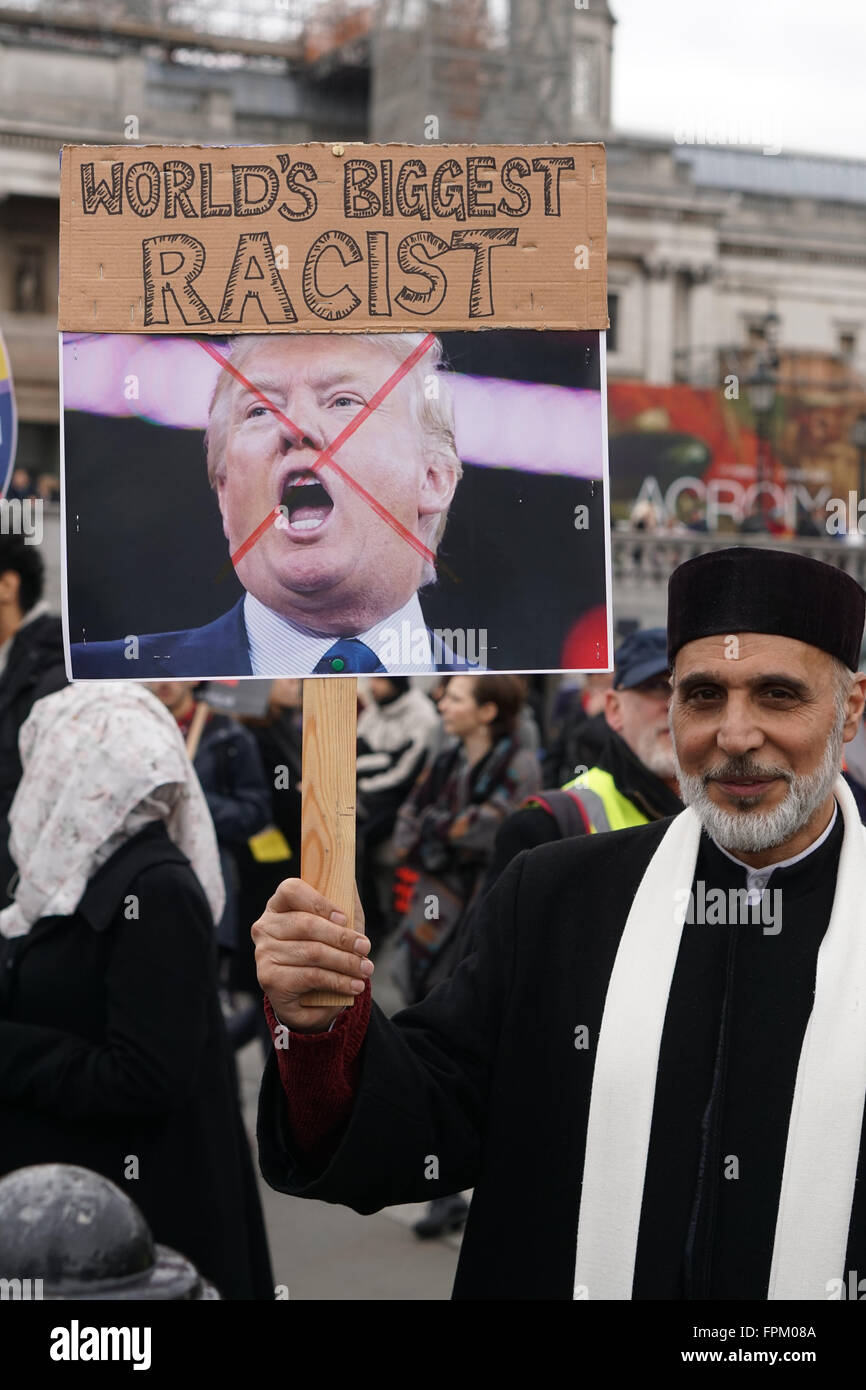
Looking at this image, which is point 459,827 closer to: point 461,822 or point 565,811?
point 461,822

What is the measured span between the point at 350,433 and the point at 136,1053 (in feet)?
4.45

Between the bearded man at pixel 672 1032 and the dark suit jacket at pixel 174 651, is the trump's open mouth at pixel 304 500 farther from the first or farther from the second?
the bearded man at pixel 672 1032

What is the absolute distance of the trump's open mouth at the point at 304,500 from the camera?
2291 mm

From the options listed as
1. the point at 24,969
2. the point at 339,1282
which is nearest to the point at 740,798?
the point at 24,969

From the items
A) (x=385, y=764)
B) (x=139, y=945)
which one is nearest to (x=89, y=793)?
(x=139, y=945)

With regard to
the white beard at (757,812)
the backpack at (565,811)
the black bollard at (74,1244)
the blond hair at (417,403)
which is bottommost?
the black bollard at (74,1244)

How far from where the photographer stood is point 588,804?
3.93 m

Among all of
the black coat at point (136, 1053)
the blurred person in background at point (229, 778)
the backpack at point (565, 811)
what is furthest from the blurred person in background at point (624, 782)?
the blurred person in background at point (229, 778)

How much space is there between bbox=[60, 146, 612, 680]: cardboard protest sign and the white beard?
22cm

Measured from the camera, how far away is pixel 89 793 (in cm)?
328

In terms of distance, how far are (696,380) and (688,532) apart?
22.9 meters

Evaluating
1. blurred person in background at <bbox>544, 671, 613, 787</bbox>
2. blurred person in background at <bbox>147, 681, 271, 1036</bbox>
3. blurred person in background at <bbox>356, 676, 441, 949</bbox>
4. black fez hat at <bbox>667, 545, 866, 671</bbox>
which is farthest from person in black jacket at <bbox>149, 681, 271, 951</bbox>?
black fez hat at <bbox>667, 545, 866, 671</bbox>

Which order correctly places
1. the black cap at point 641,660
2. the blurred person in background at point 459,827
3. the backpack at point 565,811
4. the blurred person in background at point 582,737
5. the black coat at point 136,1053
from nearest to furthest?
the black coat at point 136,1053
the backpack at point 565,811
the black cap at point 641,660
the blurred person in background at point 582,737
the blurred person in background at point 459,827

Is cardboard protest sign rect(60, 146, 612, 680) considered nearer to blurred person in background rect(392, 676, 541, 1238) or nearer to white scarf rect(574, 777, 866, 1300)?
white scarf rect(574, 777, 866, 1300)
